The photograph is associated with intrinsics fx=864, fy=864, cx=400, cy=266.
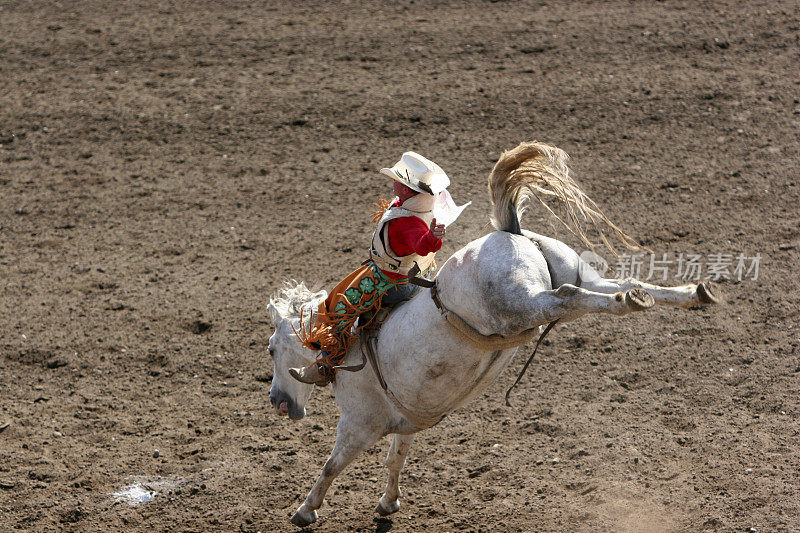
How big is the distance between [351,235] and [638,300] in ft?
16.4

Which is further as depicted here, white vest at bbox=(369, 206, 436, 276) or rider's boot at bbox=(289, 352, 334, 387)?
rider's boot at bbox=(289, 352, 334, 387)

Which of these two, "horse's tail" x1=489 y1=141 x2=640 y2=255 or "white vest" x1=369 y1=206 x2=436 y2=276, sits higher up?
"horse's tail" x1=489 y1=141 x2=640 y2=255

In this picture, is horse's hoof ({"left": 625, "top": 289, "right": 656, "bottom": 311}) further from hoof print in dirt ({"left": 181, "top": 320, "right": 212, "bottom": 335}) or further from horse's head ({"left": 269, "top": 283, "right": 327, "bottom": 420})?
hoof print in dirt ({"left": 181, "top": 320, "right": 212, "bottom": 335})

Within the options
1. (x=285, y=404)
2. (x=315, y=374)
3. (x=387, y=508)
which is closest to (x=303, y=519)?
(x=387, y=508)

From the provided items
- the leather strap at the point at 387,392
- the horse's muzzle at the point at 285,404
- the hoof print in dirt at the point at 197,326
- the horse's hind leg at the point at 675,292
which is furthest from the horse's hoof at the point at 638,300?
the hoof print in dirt at the point at 197,326

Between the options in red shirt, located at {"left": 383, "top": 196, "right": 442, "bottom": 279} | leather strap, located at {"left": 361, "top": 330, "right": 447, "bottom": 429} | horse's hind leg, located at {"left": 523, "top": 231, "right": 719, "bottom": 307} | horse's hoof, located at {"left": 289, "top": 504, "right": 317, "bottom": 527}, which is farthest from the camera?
horse's hoof, located at {"left": 289, "top": 504, "right": 317, "bottom": 527}

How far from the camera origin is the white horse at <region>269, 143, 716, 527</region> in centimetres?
373

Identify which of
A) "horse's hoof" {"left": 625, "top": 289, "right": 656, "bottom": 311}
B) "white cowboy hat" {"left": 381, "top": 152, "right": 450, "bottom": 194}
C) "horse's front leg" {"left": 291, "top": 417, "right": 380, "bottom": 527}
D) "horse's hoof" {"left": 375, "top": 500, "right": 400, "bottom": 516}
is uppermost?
"white cowboy hat" {"left": 381, "top": 152, "right": 450, "bottom": 194}

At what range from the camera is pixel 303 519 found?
204 inches

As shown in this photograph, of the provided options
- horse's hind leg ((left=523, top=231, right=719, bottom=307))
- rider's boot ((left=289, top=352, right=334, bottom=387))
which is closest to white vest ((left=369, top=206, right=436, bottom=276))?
horse's hind leg ((left=523, top=231, right=719, bottom=307))

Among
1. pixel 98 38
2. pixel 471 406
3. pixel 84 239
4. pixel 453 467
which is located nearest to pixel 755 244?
pixel 471 406

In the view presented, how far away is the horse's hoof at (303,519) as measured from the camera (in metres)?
5.18

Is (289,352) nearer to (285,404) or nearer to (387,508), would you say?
(285,404)

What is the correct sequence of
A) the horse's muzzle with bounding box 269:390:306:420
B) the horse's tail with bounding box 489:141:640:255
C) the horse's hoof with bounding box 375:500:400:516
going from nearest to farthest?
the horse's tail with bounding box 489:141:640:255
the horse's muzzle with bounding box 269:390:306:420
the horse's hoof with bounding box 375:500:400:516
